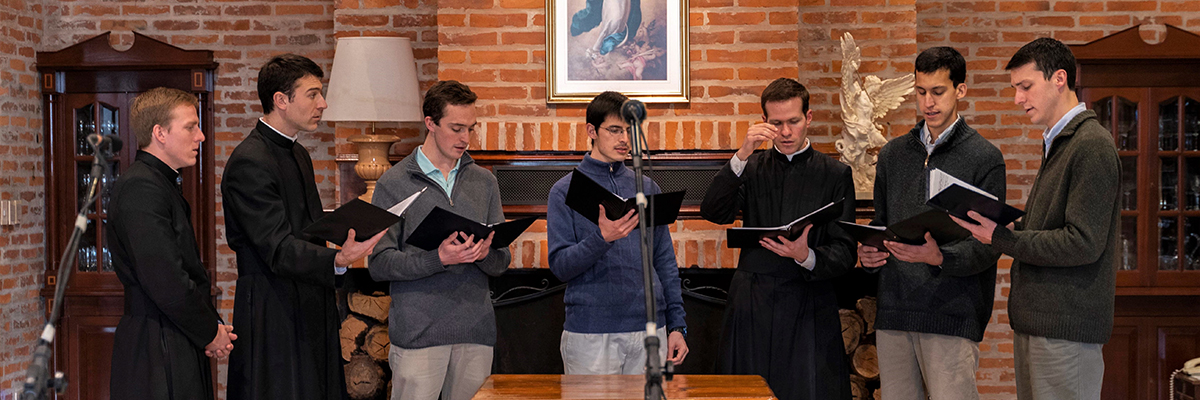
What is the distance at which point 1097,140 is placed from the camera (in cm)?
239

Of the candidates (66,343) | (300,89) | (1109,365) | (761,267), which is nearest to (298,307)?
(300,89)

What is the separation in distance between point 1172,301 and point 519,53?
339 centimetres

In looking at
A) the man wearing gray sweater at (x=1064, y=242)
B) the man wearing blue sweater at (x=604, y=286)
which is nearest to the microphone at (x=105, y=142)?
the man wearing blue sweater at (x=604, y=286)

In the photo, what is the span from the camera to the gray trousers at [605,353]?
2629mm

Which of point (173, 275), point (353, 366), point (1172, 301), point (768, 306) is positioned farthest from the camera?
point (1172, 301)

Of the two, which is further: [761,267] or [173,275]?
[761,267]

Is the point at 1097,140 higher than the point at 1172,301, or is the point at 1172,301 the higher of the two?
the point at 1097,140

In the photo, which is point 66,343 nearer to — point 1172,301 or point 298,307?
point 298,307

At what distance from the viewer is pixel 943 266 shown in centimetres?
264

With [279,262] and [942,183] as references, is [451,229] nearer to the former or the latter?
[279,262]

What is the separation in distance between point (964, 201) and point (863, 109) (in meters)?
1.24

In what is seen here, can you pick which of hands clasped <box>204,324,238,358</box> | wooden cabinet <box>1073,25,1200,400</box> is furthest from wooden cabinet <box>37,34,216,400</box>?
wooden cabinet <box>1073,25,1200,400</box>

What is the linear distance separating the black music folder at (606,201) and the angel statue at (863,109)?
1393 millimetres

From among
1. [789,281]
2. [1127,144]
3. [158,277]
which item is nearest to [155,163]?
[158,277]
